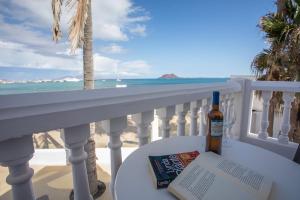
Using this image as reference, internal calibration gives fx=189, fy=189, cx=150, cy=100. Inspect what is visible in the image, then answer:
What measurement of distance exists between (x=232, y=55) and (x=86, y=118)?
28779 millimetres

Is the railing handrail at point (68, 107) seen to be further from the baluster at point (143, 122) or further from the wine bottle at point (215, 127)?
the wine bottle at point (215, 127)

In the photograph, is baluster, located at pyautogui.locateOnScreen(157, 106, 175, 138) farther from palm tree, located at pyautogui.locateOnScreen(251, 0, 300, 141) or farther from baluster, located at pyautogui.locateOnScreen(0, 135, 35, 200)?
palm tree, located at pyautogui.locateOnScreen(251, 0, 300, 141)

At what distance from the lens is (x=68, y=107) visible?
1.92 ft

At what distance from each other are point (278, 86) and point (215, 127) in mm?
1375

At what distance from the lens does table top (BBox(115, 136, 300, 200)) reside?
0.52 metres

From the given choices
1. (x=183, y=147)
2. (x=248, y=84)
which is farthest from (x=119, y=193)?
(x=248, y=84)

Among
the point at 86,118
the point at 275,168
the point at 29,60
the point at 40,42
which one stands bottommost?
the point at 275,168

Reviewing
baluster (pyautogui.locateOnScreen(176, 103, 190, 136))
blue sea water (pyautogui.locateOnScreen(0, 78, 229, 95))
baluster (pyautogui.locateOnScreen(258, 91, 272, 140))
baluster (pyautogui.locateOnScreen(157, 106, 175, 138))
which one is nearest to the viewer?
baluster (pyautogui.locateOnScreen(157, 106, 175, 138))

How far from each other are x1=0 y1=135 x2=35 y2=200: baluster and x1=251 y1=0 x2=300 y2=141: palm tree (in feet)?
17.3

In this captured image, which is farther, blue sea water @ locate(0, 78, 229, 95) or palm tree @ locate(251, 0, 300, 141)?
palm tree @ locate(251, 0, 300, 141)

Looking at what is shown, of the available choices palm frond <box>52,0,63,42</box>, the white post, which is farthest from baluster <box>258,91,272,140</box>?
palm frond <box>52,0,63,42</box>

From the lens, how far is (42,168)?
4.06 m

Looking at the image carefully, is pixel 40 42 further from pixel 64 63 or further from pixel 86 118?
pixel 86 118

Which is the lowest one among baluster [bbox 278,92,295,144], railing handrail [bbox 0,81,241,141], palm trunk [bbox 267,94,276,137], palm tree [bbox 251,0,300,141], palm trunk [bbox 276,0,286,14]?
palm trunk [bbox 267,94,276,137]
